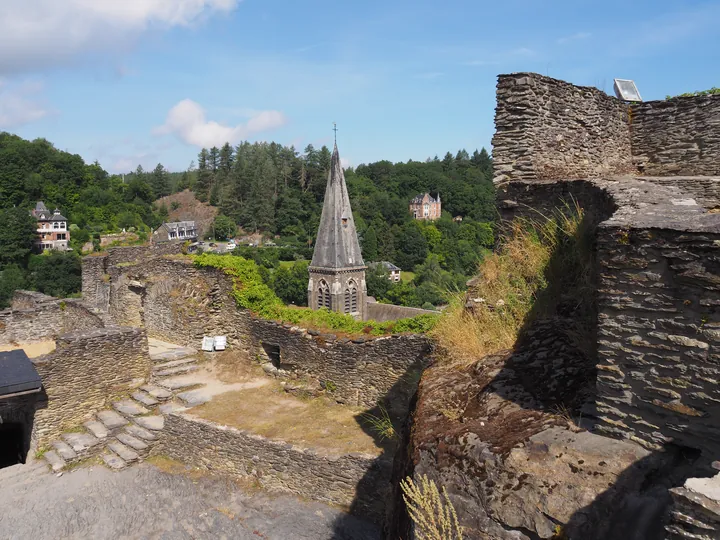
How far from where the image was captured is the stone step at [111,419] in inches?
411

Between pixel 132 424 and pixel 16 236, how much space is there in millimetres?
57307

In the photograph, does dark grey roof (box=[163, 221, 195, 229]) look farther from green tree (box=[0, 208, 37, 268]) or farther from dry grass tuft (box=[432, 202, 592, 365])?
dry grass tuft (box=[432, 202, 592, 365])

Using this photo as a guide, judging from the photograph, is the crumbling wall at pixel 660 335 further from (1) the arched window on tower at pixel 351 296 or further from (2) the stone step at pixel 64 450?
(1) the arched window on tower at pixel 351 296

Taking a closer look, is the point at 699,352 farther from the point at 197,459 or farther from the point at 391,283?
the point at 391,283

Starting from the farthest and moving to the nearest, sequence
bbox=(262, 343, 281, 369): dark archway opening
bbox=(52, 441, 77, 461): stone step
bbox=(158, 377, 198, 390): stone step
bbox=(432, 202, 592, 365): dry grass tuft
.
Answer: bbox=(262, 343, 281, 369): dark archway opening
bbox=(158, 377, 198, 390): stone step
bbox=(52, 441, 77, 461): stone step
bbox=(432, 202, 592, 365): dry grass tuft

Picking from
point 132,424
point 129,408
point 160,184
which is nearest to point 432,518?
point 132,424

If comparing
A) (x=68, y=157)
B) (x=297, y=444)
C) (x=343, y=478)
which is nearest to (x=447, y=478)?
(x=343, y=478)

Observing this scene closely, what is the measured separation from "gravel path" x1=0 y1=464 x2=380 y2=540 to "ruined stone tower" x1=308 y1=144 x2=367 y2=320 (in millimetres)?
25785

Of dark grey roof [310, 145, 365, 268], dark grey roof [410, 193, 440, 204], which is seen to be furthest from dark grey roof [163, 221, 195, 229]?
dark grey roof [310, 145, 365, 268]

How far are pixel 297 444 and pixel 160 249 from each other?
39.6ft

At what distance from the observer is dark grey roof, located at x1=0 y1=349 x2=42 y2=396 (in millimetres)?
9891

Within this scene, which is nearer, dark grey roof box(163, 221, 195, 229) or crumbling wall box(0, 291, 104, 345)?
crumbling wall box(0, 291, 104, 345)

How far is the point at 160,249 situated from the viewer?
60.4ft

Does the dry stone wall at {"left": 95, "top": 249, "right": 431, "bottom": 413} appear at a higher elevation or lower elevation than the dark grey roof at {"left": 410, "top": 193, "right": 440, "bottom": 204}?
lower
